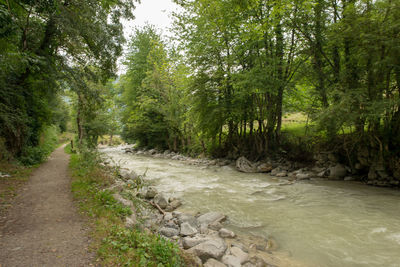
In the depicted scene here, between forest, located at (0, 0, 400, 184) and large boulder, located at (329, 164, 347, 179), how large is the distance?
0.57m

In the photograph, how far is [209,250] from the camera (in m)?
3.92

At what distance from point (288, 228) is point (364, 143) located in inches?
270

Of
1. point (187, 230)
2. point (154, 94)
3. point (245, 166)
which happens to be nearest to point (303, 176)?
point (245, 166)

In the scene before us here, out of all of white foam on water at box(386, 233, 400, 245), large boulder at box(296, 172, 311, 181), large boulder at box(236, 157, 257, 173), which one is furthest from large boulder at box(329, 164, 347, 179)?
white foam on water at box(386, 233, 400, 245)

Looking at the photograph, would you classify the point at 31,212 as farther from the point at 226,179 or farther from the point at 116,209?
the point at 226,179

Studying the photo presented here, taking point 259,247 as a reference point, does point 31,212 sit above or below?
above

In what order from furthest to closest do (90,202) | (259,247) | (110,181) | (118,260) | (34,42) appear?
1. (34,42)
2. (110,181)
3. (90,202)
4. (259,247)
5. (118,260)

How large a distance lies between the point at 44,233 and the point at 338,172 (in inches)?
471

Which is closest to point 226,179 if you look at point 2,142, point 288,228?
point 288,228

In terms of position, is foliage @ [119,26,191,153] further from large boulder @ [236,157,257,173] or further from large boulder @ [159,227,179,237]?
large boulder @ [159,227,179,237]

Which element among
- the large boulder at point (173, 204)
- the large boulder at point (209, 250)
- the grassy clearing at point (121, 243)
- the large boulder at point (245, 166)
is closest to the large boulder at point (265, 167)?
the large boulder at point (245, 166)

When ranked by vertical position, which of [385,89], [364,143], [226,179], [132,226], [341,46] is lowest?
[226,179]

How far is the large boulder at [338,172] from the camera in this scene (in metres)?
10.4

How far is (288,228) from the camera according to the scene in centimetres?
558
